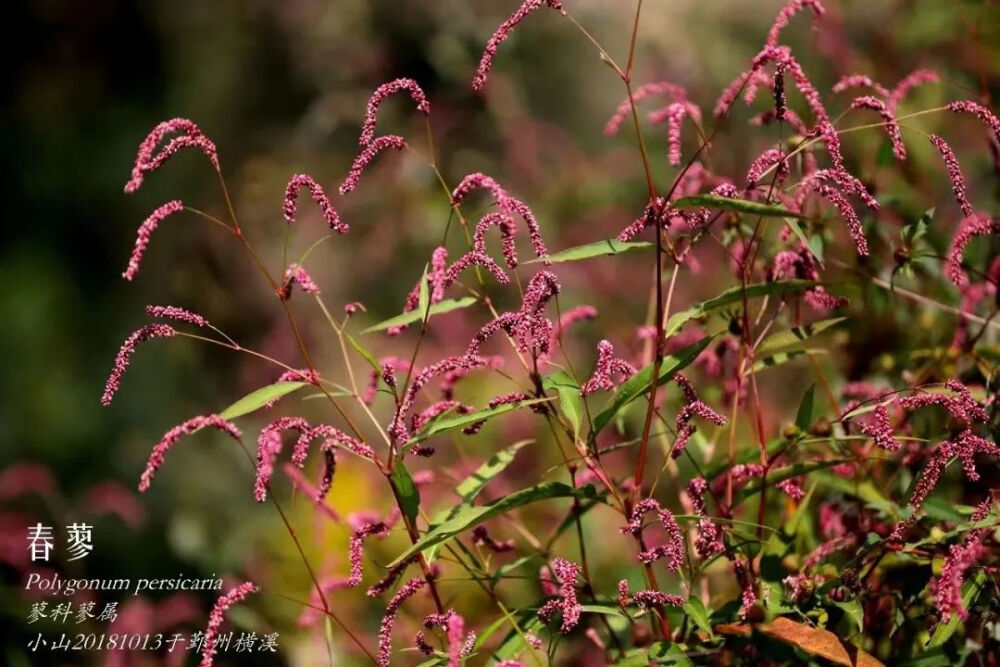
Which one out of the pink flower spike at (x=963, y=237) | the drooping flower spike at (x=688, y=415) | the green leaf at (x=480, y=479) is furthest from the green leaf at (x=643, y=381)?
the pink flower spike at (x=963, y=237)

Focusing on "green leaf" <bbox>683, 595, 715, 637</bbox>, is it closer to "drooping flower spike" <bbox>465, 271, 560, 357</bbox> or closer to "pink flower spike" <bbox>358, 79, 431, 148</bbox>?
"drooping flower spike" <bbox>465, 271, 560, 357</bbox>

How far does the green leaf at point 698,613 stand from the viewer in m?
1.14

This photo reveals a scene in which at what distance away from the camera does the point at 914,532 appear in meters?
1.28

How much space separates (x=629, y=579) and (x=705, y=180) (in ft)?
1.71

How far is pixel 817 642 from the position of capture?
44.3 inches

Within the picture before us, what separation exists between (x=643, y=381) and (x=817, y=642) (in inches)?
11.8

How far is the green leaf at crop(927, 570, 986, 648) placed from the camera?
3.66 ft

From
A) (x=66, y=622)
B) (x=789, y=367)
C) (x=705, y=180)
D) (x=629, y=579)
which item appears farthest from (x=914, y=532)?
(x=789, y=367)

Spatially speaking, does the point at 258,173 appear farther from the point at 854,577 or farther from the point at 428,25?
the point at 854,577

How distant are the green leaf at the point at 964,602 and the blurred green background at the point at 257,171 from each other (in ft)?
3.75

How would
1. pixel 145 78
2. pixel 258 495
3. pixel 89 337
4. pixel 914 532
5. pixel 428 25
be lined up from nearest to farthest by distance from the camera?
1. pixel 258 495
2. pixel 914 532
3. pixel 89 337
4. pixel 145 78
5. pixel 428 25

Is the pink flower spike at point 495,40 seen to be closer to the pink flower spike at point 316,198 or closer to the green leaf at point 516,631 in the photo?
the pink flower spike at point 316,198

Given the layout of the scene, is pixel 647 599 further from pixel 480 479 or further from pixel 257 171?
pixel 257 171

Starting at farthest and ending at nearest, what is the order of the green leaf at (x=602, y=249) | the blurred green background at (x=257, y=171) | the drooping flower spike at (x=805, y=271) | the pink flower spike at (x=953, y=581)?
the blurred green background at (x=257, y=171) → the drooping flower spike at (x=805, y=271) → the green leaf at (x=602, y=249) → the pink flower spike at (x=953, y=581)
